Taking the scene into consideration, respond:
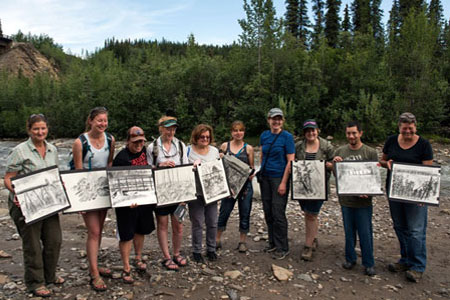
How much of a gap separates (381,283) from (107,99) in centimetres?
3148

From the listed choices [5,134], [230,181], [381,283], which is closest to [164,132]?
[230,181]

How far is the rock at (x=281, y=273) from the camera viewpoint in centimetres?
482

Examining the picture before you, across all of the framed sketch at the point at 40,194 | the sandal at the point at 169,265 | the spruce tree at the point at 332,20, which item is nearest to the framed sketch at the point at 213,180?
the sandal at the point at 169,265

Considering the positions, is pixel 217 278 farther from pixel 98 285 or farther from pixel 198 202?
pixel 98 285

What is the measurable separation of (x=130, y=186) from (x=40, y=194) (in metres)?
1.05

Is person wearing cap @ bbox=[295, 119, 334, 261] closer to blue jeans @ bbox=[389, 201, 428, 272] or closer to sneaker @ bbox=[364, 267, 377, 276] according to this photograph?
sneaker @ bbox=[364, 267, 377, 276]

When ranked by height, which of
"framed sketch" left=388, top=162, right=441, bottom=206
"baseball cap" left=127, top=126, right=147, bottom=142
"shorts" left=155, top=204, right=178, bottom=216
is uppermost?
"baseball cap" left=127, top=126, right=147, bottom=142

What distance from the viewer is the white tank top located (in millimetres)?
4188

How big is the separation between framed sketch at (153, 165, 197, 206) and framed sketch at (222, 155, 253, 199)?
0.72 m

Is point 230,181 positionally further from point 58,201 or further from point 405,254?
point 405,254

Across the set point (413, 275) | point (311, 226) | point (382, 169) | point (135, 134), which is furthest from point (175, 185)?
point (382, 169)

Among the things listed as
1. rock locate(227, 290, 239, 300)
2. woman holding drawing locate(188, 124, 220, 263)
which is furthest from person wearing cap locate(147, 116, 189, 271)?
rock locate(227, 290, 239, 300)

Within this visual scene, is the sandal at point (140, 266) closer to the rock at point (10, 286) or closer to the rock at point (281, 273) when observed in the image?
the rock at point (10, 286)

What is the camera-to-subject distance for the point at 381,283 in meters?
4.66
